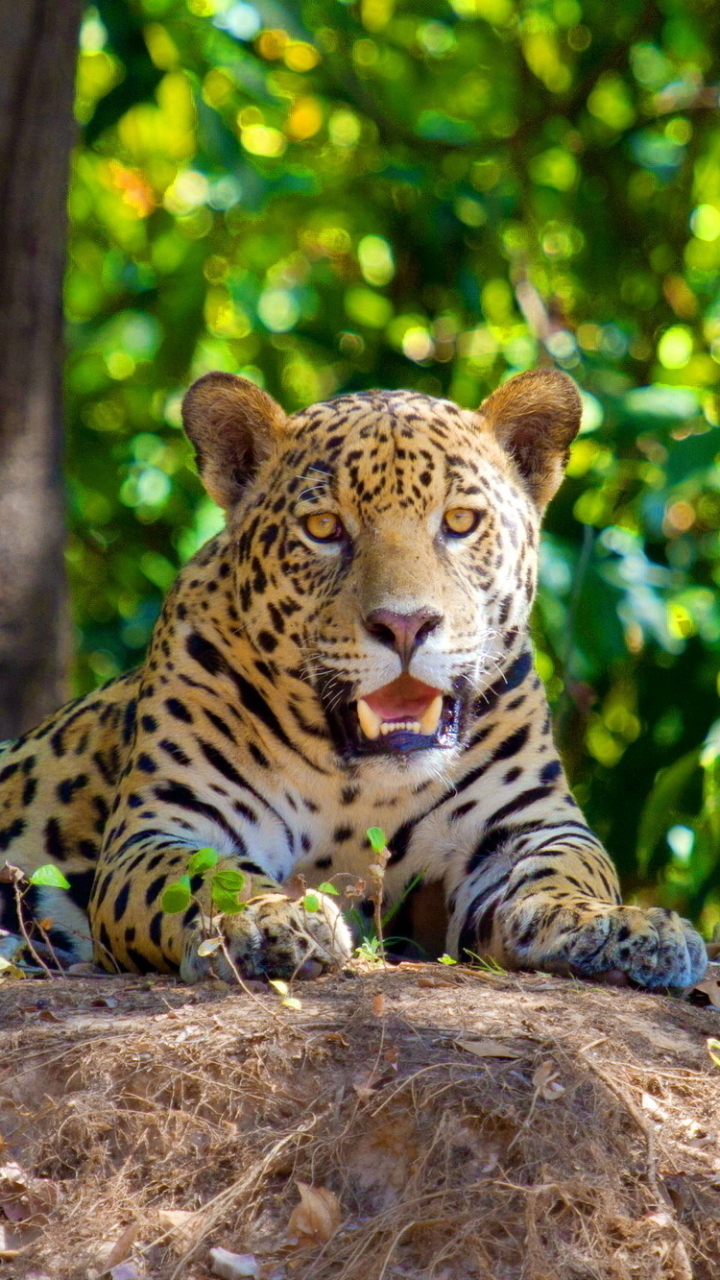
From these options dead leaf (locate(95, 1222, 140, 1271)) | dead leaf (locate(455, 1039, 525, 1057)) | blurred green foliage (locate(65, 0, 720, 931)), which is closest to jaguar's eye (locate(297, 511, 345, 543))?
dead leaf (locate(455, 1039, 525, 1057))

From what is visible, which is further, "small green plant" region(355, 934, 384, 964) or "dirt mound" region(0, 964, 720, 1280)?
"small green plant" region(355, 934, 384, 964)

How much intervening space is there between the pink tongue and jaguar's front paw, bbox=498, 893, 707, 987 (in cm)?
74

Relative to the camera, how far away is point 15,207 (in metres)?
7.62

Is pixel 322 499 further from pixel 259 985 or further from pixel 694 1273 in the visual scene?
pixel 694 1273

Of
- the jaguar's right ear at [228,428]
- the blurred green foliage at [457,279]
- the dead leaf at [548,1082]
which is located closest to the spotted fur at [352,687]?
the jaguar's right ear at [228,428]

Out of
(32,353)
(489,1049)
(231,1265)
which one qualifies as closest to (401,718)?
(489,1049)

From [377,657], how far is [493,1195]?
1.91 metres

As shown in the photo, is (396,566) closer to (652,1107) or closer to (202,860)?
(202,860)

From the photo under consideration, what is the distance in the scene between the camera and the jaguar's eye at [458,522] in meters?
5.15

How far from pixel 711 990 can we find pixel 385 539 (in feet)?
5.45

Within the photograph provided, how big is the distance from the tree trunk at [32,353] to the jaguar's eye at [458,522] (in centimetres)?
294

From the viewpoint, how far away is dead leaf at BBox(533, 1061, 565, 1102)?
10.9ft

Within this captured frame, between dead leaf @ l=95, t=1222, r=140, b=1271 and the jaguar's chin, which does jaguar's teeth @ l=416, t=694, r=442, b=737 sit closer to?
the jaguar's chin

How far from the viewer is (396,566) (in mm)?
4805
